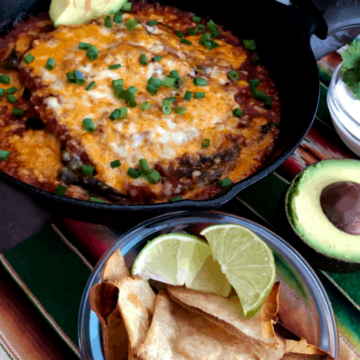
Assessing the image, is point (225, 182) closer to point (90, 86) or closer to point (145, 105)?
point (145, 105)

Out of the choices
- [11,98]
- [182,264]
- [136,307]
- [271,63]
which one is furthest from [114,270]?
[271,63]

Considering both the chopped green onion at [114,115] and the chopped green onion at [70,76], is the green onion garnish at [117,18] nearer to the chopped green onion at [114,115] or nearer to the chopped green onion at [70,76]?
the chopped green onion at [70,76]

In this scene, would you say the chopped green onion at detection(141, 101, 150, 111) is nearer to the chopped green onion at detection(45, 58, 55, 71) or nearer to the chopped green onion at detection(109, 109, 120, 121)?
the chopped green onion at detection(109, 109, 120, 121)

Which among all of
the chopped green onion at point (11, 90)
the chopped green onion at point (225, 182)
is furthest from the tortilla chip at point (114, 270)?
the chopped green onion at point (11, 90)

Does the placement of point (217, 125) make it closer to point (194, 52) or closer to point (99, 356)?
point (194, 52)

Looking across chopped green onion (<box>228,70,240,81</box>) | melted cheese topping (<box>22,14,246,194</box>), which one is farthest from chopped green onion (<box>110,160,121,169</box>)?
chopped green onion (<box>228,70,240,81</box>)

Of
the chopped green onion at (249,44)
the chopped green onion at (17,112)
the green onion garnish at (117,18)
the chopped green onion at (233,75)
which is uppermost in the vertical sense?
the green onion garnish at (117,18)

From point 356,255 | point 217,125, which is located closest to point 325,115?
point 217,125
